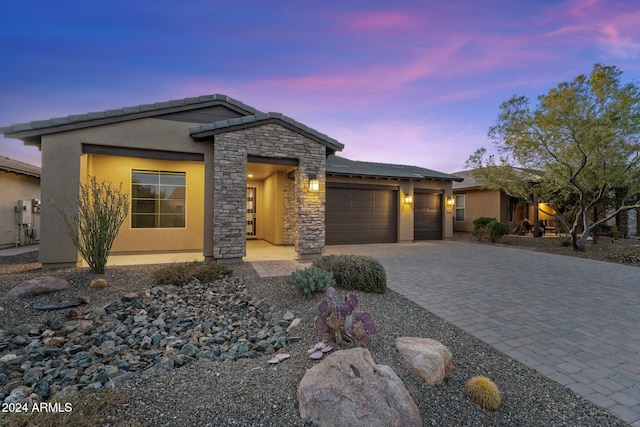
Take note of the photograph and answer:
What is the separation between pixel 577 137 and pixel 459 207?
9063 mm

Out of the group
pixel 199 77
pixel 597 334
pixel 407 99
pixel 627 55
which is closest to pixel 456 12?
pixel 407 99

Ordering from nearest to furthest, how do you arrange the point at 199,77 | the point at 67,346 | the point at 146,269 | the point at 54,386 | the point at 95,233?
the point at 54,386 < the point at 67,346 < the point at 95,233 < the point at 146,269 < the point at 199,77

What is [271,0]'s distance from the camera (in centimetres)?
662

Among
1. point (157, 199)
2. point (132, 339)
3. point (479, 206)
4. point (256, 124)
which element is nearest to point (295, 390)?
point (132, 339)

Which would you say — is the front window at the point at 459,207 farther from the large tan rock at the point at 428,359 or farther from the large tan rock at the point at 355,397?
the large tan rock at the point at 355,397

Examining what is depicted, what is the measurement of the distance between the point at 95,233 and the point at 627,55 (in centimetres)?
1481

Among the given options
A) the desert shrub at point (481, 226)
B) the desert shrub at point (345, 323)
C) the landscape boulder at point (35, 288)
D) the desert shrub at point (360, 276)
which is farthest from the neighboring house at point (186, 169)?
the desert shrub at point (481, 226)

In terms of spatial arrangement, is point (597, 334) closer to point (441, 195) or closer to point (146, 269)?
point (146, 269)

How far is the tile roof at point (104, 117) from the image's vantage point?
6.25 m

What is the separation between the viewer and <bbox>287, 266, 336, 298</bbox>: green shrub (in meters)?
4.34

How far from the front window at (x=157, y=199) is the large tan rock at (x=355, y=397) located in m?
8.54

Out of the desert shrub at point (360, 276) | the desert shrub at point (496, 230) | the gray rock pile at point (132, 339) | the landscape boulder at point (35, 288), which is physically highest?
the desert shrub at point (496, 230)

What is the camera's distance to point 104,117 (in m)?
6.84

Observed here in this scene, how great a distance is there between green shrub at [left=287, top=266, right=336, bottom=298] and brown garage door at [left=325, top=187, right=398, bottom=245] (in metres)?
7.34
